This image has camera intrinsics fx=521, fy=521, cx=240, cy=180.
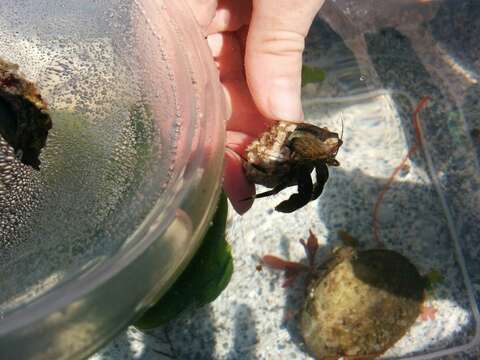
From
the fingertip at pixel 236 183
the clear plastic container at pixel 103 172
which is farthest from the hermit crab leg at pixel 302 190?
the clear plastic container at pixel 103 172

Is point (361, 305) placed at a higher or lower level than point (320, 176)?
lower

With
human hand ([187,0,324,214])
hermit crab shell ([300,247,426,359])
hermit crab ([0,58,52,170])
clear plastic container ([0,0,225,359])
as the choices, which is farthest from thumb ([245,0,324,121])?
hermit crab shell ([300,247,426,359])

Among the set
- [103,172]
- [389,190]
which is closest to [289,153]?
[103,172]

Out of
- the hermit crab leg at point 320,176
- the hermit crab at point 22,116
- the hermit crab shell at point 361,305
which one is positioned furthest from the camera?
the hermit crab shell at point 361,305

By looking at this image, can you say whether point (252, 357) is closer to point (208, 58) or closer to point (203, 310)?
point (203, 310)

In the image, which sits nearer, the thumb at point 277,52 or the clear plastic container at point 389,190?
the thumb at point 277,52

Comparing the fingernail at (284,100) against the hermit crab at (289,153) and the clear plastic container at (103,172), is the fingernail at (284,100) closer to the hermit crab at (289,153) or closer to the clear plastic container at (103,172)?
the hermit crab at (289,153)

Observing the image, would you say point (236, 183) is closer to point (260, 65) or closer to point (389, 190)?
point (260, 65)

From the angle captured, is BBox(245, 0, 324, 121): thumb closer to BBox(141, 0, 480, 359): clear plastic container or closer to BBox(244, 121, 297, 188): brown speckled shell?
BBox(244, 121, 297, 188): brown speckled shell

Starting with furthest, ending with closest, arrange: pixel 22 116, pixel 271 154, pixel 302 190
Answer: pixel 302 190, pixel 271 154, pixel 22 116
